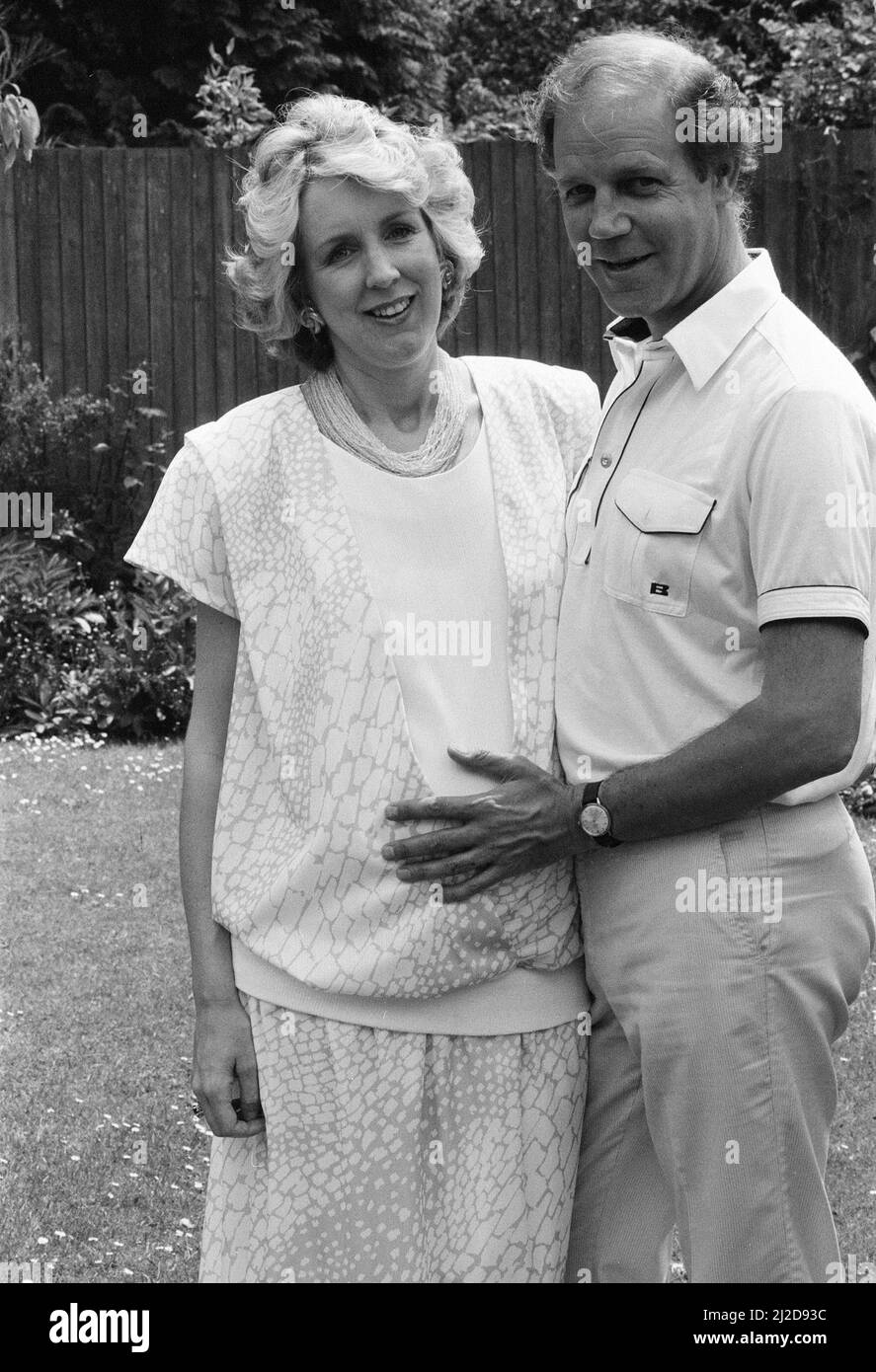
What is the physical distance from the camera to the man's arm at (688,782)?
188 cm

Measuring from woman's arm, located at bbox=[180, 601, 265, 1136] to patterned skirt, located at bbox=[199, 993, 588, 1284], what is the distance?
0.05m

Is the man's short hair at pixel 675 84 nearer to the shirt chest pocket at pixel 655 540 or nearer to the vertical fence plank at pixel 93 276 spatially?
the shirt chest pocket at pixel 655 540

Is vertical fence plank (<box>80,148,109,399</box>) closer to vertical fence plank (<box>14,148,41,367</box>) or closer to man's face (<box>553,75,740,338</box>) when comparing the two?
vertical fence plank (<box>14,148,41,367</box>)

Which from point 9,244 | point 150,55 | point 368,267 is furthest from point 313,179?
point 150,55

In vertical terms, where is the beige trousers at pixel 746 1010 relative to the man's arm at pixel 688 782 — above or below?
below

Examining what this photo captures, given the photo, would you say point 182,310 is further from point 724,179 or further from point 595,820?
point 595,820

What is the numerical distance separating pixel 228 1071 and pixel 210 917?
0.21 meters

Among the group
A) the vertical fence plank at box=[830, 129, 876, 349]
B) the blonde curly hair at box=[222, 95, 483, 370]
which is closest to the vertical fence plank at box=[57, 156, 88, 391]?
the vertical fence plank at box=[830, 129, 876, 349]

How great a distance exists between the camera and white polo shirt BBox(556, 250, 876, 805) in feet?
6.15

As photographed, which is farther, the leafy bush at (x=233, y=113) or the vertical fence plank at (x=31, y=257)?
the leafy bush at (x=233, y=113)

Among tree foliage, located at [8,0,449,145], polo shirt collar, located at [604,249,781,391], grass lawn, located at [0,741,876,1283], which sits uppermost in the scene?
tree foliage, located at [8,0,449,145]

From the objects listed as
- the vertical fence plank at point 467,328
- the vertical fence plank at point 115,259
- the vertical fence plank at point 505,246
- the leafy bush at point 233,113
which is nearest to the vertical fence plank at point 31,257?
the vertical fence plank at point 115,259
